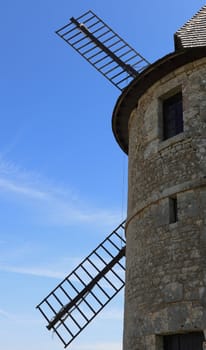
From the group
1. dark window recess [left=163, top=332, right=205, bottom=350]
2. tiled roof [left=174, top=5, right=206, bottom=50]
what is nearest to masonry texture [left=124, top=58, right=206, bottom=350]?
dark window recess [left=163, top=332, right=205, bottom=350]

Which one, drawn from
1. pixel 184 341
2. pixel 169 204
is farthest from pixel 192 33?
pixel 184 341

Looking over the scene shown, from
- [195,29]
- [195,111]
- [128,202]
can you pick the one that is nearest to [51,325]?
[128,202]

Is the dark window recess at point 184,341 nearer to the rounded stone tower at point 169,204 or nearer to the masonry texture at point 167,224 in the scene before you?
the rounded stone tower at point 169,204

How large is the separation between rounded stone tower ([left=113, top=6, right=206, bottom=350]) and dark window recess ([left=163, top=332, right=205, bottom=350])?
15mm

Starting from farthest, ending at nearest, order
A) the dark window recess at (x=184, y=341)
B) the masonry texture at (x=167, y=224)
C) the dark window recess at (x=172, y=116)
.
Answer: the dark window recess at (x=172, y=116)
the masonry texture at (x=167, y=224)
the dark window recess at (x=184, y=341)

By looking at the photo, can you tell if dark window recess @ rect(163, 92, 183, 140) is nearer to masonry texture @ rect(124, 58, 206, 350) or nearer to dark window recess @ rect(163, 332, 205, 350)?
masonry texture @ rect(124, 58, 206, 350)

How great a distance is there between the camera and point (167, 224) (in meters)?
8.00

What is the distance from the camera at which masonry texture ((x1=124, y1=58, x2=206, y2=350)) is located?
7.26 m

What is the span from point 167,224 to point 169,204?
0.37m

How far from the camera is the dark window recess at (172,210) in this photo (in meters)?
8.04

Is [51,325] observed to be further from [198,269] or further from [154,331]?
[198,269]

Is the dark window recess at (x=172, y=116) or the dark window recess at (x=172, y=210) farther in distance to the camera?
the dark window recess at (x=172, y=116)

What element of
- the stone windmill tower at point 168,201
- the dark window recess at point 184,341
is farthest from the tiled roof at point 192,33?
the dark window recess at point 184,341

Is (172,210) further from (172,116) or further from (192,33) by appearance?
(192,33)
